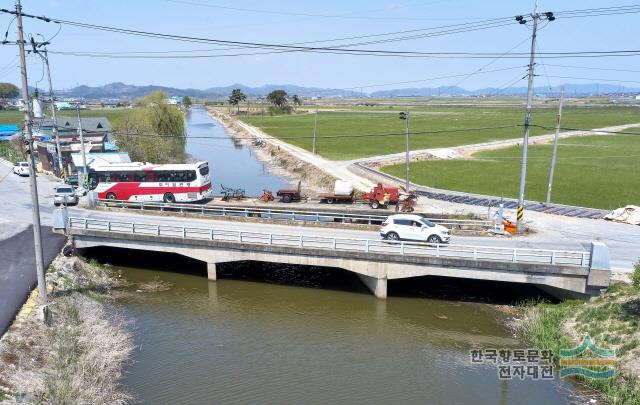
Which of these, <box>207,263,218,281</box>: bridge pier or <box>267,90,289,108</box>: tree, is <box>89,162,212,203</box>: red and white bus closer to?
<box>207,263,218,281</box>: bridge pier

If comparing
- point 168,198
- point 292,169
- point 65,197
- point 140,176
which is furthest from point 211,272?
point 292,169

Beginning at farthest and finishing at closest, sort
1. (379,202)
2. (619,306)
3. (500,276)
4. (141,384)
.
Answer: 1. (379,202)
2. (500,276)
3. (619,306)
4. (141,384)

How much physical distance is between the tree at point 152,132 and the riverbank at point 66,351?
35.3m

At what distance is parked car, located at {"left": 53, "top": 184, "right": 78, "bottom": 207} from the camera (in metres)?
39.4

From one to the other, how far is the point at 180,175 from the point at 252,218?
9830 mm

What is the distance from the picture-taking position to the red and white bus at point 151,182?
4012 centimetres

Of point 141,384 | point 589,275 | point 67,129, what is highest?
point 67,129

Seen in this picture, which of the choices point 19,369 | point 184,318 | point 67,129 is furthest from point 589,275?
point 67,129

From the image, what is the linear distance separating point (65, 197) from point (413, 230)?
29.2 metres

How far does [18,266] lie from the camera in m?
25.3

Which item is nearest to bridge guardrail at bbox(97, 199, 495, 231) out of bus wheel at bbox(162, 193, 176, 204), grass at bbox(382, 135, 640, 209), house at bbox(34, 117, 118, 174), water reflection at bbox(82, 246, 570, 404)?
bus wheel at bbox(162, 193, 176, 204)

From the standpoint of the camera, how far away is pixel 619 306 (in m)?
21.4

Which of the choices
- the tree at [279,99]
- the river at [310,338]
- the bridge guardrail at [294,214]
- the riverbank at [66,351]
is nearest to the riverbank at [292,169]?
the bridge guardrail at [294,214]

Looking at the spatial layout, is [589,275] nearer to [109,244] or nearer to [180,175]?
[109,244]
